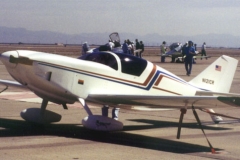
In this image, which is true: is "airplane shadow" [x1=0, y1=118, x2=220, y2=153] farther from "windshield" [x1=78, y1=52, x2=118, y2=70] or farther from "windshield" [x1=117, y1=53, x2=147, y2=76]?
"windshield" [x1=78, y1=52, x2=118, y2=70]

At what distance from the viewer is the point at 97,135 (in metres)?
10.4

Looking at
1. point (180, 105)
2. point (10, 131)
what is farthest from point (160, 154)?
point (10, 131)

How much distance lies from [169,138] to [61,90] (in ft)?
7.44

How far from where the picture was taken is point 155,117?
13.3 metres

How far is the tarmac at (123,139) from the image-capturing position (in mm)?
8414

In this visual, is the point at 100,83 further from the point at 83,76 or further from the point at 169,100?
the point at 169,100

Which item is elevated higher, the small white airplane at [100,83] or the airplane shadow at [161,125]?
the small white airplane at [100,83]

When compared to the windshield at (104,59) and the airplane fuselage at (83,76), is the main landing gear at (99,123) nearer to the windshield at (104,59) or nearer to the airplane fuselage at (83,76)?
the airplane fuselage at (83,76)

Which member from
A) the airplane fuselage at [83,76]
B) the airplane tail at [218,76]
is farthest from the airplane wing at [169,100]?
the airplane tail at [218,76]

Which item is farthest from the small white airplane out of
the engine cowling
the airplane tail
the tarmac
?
the tarmac

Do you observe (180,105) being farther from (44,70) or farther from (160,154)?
(44,70)

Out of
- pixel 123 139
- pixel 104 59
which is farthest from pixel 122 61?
pixel 123 139

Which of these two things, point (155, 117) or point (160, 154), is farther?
point (155, 117)

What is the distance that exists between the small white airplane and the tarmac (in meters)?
0.47
